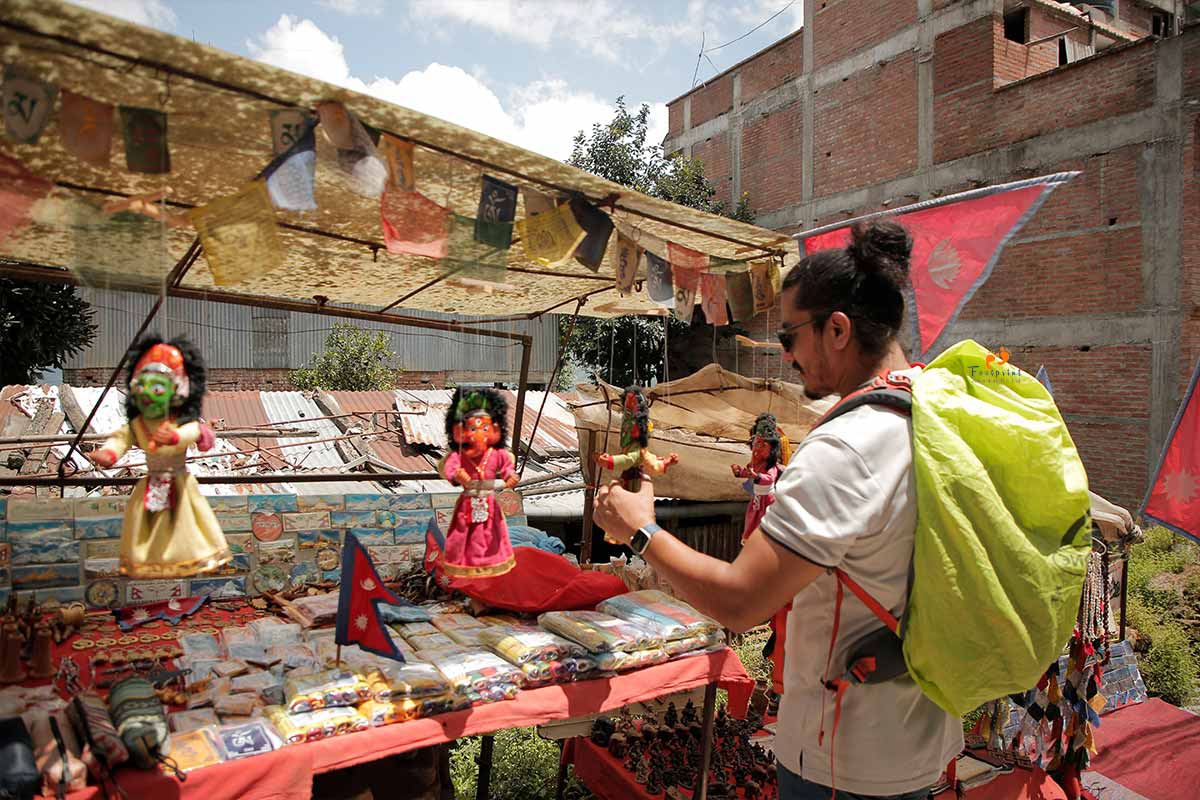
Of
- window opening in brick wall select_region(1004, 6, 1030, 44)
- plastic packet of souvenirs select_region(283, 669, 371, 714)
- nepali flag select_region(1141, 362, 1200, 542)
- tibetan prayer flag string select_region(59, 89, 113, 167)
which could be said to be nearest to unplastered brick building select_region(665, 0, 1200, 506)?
window opening in brick wall select_region(1004, 6, 1030, 44)

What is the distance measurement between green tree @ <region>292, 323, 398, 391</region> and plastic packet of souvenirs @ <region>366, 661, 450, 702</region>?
536 inches

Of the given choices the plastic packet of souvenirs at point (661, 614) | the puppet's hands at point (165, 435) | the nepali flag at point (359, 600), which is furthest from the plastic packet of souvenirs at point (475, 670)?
the puppet's hands at point (165, 435)

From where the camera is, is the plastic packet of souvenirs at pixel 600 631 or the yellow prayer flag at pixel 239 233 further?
the plastic packet of souvenirs at pixel 600 631

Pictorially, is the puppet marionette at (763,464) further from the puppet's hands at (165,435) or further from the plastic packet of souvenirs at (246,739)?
the puppet's hands at (165,435)

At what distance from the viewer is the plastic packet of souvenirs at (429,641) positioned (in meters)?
3.32

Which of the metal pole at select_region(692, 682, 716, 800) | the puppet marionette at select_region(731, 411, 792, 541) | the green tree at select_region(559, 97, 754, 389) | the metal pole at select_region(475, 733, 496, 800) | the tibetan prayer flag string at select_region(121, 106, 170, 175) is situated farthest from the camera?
the green tree at select_region(559, 97, 754, 389)

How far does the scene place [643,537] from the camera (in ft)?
6.93

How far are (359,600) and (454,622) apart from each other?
32.4 inches

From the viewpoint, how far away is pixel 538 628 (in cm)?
361

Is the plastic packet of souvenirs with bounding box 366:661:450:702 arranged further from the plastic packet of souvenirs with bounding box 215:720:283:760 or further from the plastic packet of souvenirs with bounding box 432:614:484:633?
the plastic packet of souvenirs with bounding box 432:614:484:633

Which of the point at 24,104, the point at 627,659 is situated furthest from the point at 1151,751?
the point at 24,104

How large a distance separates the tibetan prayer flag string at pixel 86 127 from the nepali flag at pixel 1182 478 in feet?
19.0

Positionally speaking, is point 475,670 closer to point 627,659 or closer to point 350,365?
point 627,659

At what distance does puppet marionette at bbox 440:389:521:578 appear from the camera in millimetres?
3242
